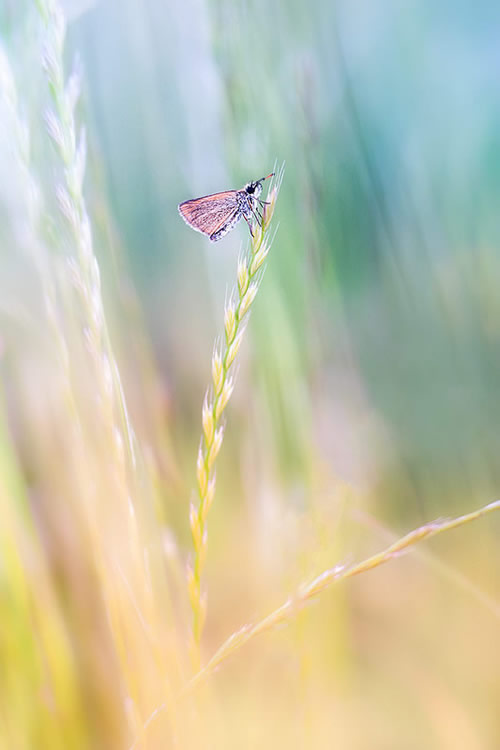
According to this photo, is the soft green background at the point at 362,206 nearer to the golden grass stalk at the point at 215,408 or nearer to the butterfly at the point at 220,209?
the butterfly at the point at 220,209

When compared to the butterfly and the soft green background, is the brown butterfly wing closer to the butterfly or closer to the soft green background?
the butterfly

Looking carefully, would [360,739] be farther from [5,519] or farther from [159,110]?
[159,110]

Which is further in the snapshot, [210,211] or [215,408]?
[210,211]

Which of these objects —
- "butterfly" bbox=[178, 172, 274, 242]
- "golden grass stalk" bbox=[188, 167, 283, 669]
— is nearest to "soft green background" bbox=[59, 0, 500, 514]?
"butterfly" bbox=[178, 172, 274, 242]

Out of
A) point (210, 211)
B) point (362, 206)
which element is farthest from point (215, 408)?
point (362, 206)

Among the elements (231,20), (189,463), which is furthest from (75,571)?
(231,20)

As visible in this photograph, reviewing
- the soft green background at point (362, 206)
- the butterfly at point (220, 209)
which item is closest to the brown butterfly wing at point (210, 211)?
the butterfly at point (220, 209)

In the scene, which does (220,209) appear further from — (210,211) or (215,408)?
(215,408)
